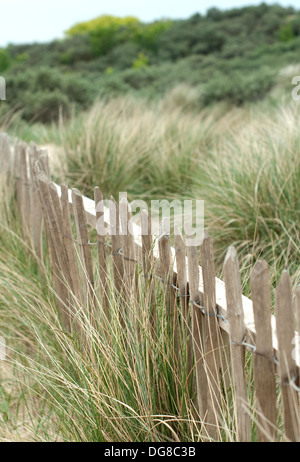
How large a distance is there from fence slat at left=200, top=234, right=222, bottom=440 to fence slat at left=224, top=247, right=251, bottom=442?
3.0 inches

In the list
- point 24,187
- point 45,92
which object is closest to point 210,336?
point 24,187

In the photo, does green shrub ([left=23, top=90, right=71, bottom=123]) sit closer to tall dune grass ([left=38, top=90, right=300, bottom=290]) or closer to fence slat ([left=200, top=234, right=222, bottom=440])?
tall dune grass ([left=38, top=90, right=300, bottom=290])

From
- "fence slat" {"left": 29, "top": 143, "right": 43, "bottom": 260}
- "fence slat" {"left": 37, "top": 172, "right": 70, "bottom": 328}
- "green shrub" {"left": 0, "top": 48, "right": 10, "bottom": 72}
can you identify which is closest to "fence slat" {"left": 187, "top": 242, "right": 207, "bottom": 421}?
"fence slat" {"left": 37, "top": 172, "right": 70, "bottom": 328}

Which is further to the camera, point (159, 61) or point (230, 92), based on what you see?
point (159, 61)

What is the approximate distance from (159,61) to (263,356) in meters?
30.9

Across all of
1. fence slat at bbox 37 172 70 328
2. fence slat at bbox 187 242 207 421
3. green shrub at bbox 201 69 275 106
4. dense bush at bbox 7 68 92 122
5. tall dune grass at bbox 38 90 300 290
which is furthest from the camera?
dense bush at bbox 7 68 92 122

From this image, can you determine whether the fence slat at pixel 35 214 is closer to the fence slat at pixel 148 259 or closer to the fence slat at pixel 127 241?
Answer: the fence slat at pixel 127 241

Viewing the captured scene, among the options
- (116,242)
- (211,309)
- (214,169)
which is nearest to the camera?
(211,309)

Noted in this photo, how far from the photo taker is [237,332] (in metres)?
1.58

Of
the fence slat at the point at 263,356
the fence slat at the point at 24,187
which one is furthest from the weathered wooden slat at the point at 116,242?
the fence slat at the point at 24,187

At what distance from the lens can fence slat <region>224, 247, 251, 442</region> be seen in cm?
151

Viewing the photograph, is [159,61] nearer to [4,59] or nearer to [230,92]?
[4,59]
